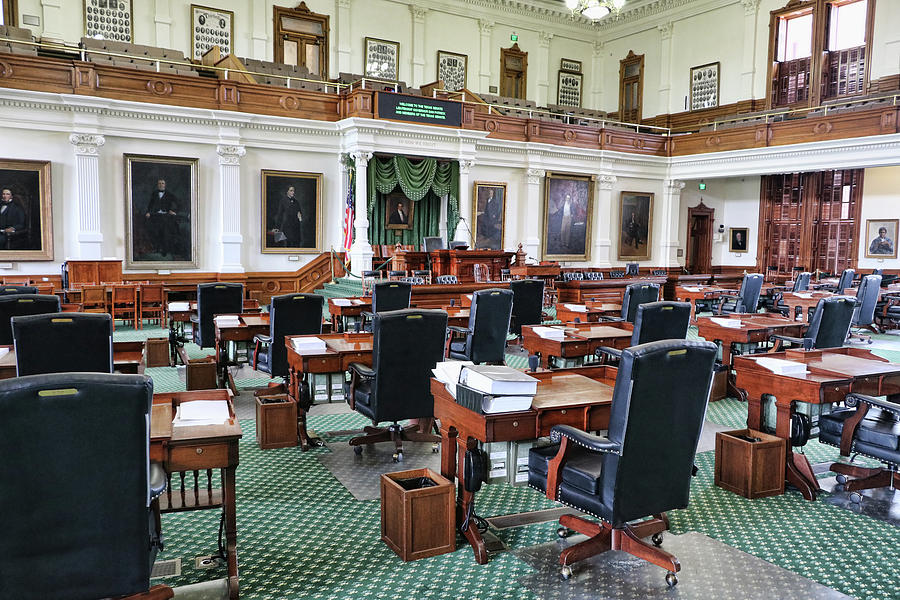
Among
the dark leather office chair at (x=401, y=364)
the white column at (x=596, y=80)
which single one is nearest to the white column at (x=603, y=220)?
the white column at (x=596, y=80)

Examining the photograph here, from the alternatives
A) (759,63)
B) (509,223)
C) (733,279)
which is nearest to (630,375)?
(509,223)

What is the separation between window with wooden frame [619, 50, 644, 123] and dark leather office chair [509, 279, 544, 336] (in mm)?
16632

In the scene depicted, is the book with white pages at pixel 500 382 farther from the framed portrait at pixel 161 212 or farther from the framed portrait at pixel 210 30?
the framed portrait at pixel 210 30

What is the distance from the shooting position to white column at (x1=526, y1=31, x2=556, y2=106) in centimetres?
2331

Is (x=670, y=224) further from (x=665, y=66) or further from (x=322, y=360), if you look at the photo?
(x=322, y=360)

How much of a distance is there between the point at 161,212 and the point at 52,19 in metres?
6.54

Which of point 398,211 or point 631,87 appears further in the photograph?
point 631,87

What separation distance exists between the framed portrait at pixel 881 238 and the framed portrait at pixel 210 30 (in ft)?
58.7

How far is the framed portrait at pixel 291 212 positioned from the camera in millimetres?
15203

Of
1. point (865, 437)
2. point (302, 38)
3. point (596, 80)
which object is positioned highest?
point (596, 80)

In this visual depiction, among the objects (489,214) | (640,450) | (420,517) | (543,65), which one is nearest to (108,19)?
(489,214)

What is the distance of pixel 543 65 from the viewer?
23.4m

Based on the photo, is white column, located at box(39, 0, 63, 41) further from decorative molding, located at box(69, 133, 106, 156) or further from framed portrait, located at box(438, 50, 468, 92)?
framed portrait, located at box(438, 50, 468, 92)

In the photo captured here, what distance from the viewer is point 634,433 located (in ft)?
9.64
